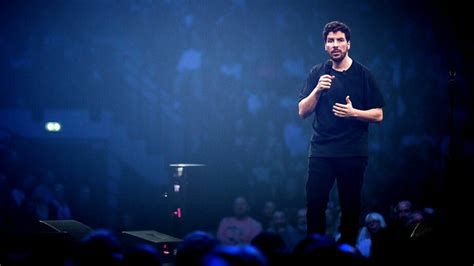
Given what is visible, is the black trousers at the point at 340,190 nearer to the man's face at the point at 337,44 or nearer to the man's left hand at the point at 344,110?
the man's left hand at the point at 344,110

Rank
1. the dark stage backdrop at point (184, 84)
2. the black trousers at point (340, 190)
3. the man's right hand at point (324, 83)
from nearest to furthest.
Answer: the man's right hand at point (324, 83), the black trousers at point (340, 190), the dark stage backdrop at point (184, 84)

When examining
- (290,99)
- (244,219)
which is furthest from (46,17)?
(244,219)

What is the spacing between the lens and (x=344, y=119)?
9.87 ft

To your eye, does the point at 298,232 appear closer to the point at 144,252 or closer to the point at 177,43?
the point at 177,43

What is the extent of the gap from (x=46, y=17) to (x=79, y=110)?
4.66ft

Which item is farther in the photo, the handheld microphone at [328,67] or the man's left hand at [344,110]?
the handheld microphone at [328,67]

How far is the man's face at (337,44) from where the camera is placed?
117 inches

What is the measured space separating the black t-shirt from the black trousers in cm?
5

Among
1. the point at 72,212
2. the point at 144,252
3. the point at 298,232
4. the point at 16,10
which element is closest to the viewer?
the point at 144,252

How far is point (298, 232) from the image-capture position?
254 inches

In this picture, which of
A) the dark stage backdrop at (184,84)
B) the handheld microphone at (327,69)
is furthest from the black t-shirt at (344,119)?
the dark stage backdrop at (184,84)

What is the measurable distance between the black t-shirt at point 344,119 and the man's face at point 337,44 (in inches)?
3.9

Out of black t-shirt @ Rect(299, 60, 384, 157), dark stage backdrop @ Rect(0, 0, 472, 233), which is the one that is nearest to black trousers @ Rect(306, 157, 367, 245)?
black t-shirt @ Rect(299, 60, 384, 157)

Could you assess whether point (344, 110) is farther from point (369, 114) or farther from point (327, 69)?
point (327, 69)
